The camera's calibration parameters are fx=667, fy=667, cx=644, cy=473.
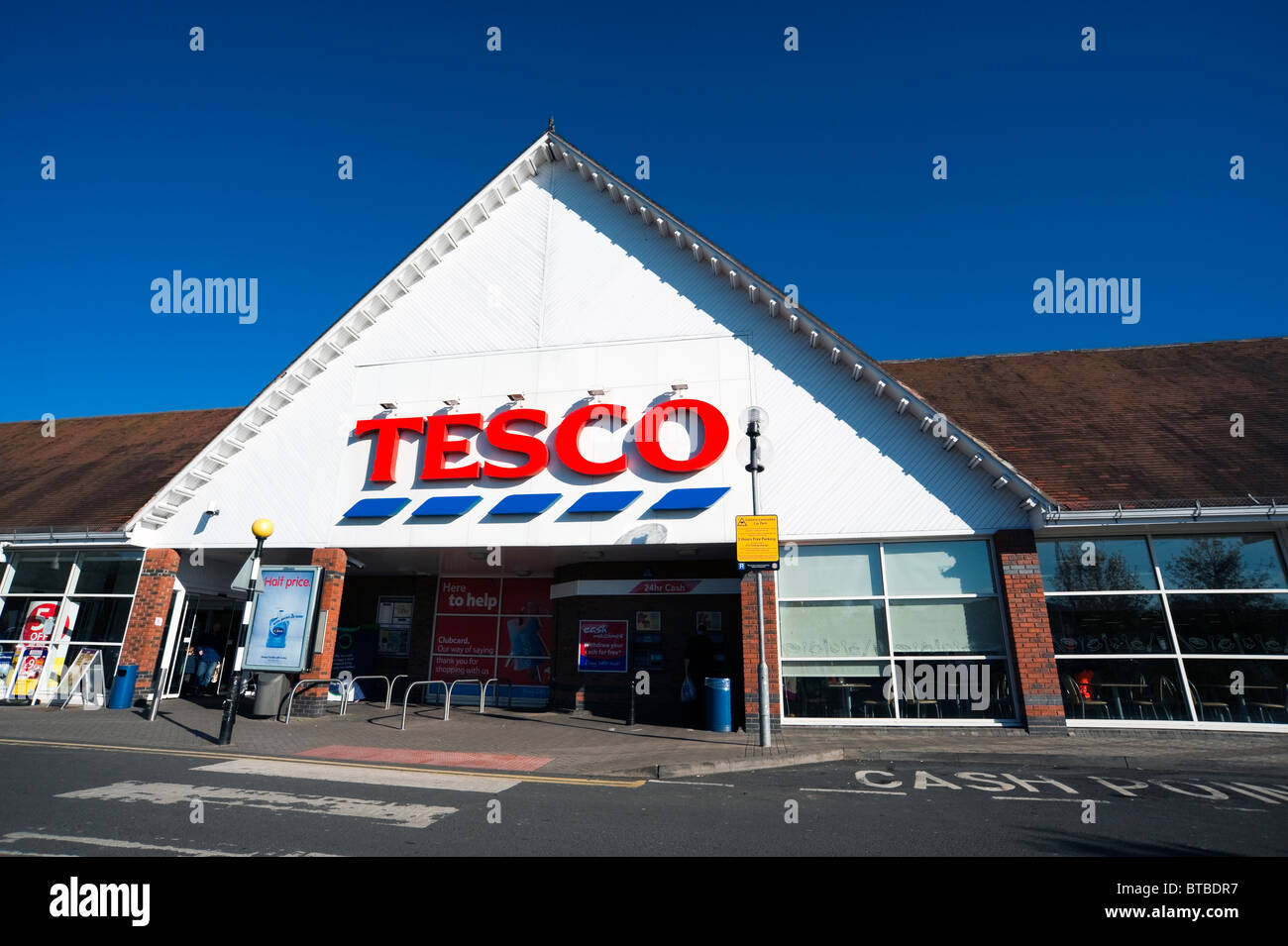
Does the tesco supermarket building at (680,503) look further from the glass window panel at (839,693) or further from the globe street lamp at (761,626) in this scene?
the globe street lamp at (761,626)

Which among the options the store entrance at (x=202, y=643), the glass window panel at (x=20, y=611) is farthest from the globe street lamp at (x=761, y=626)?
the glass window panel at (x=20, y=611)

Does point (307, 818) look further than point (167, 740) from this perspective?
No

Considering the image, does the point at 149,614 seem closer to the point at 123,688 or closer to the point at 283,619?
the point at 123,688

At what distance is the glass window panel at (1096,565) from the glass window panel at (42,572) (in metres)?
22.8

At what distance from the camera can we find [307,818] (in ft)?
20.8

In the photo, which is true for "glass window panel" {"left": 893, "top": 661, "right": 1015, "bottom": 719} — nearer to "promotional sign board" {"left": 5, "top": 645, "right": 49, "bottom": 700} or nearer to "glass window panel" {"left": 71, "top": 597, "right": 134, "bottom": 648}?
"glass window panel" {"left": 71, "top": 597, "right": 134, "bottom": 648}

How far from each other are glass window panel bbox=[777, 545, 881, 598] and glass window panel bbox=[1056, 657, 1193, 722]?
3788mm

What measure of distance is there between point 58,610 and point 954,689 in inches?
826

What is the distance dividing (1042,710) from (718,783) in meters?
7.01

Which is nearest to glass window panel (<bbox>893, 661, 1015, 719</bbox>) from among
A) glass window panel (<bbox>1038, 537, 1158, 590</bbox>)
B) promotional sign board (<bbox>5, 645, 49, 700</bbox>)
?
glass window panel (<bbox>1038, 537, 1158, 590</bbox>)

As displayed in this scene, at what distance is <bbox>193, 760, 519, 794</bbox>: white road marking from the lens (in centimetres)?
814

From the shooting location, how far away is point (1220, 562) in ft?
40.7

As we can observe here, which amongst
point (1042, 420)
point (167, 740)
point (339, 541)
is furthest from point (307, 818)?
point (1042, 420)
